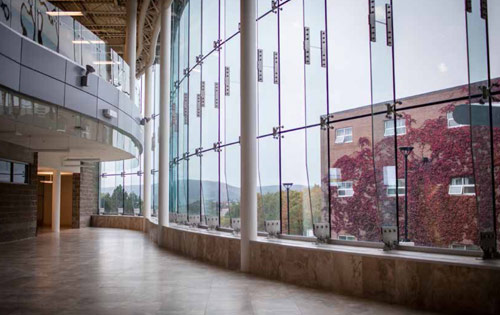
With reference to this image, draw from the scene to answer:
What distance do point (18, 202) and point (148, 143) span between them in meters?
10.9

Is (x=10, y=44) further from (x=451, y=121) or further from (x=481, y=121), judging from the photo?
(x=481, y=121)

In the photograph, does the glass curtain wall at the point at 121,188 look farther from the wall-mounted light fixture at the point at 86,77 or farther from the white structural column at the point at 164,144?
the wall-mounted light fixture at the point at 86,77

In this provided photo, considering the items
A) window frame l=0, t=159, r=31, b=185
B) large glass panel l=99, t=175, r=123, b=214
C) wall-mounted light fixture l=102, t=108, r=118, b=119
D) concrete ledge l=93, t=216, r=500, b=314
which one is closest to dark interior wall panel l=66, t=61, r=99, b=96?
wall-mounted light fixture l=102, t=108, r=118, b=119

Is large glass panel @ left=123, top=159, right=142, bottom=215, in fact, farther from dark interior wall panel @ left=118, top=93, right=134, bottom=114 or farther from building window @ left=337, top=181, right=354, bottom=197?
building window @ left=337, top=181, right=354, bottom=197

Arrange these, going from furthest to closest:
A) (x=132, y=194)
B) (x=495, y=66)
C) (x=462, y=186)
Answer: (x=132, y=194), (x=462, y=186), (x=495, y=66)

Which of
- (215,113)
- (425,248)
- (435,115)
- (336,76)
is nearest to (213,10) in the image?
(215,113)

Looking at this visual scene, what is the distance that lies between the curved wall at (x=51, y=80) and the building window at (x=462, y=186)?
34.2 feet

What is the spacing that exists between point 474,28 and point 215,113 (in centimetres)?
1158

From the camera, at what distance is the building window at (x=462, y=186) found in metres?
8.33

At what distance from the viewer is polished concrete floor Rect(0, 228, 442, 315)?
Result: 7949mm

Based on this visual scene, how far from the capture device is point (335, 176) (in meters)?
11.2

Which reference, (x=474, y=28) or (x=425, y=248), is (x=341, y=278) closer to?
(x=425, y=248)

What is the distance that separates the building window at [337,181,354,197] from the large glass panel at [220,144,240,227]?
19.2ft

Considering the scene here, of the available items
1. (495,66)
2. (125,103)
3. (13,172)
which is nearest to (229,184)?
(125,103)
